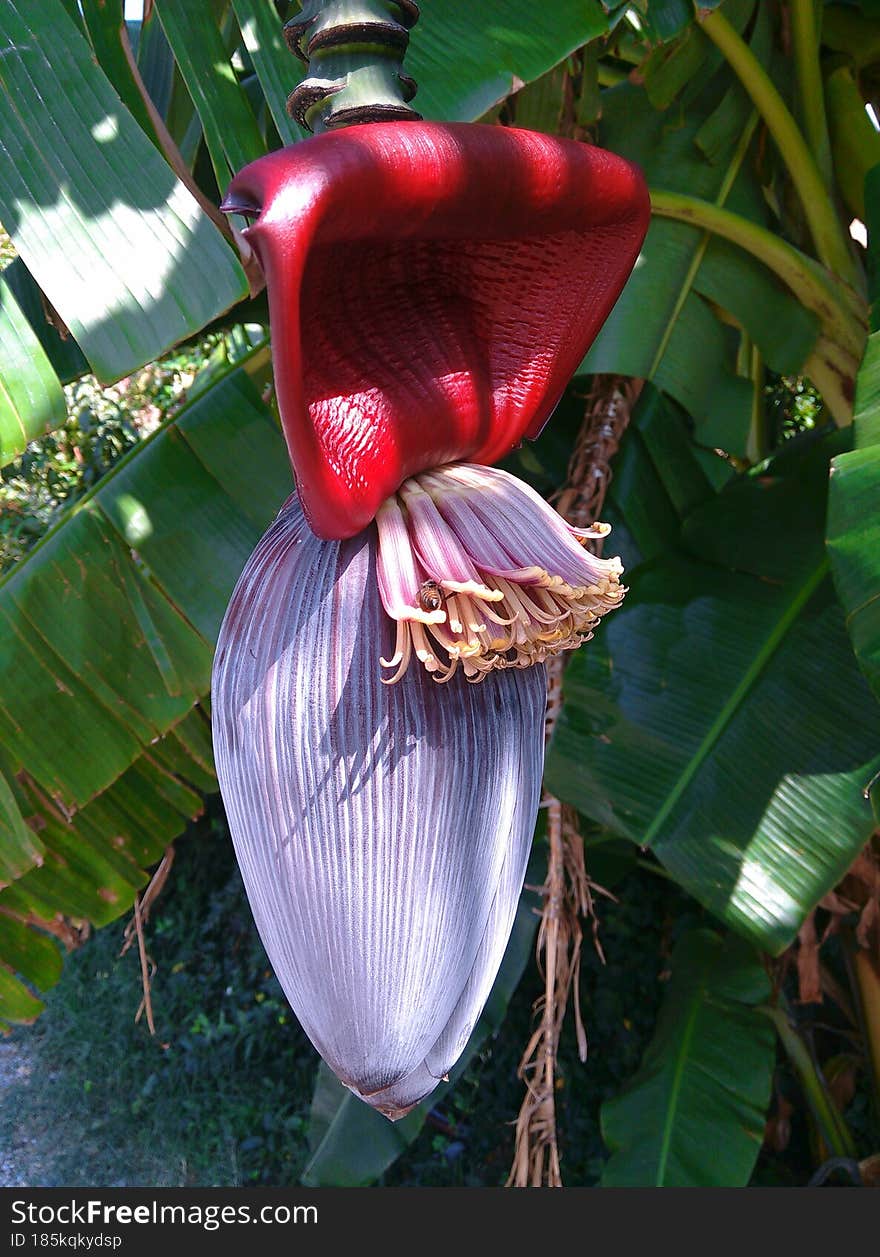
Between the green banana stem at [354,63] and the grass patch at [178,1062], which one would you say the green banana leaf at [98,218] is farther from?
the grass patch at [178,1062]

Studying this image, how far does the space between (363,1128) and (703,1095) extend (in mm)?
433

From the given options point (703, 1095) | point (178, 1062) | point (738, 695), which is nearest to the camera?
point (738, 695)

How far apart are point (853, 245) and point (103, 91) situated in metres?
0.81

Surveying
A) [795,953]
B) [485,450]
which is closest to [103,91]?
[485,450]

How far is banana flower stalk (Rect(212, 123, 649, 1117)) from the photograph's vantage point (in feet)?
0.66

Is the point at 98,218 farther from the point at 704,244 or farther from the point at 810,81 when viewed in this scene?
the point at 810,81

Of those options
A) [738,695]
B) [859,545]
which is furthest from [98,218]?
[738,695]

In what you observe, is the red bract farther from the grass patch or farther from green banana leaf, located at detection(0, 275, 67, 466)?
the grass patch

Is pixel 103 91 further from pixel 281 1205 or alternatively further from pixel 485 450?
pixel 281 1205

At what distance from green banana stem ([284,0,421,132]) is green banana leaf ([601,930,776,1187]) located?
1.20 meters

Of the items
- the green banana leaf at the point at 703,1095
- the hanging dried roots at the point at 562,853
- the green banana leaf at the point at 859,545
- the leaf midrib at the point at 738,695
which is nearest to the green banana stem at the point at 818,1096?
the green banana leaf at the point at 703,1095

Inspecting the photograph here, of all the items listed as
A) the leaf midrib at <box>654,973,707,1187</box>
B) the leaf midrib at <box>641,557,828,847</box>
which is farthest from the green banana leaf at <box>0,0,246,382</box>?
the leaf midrib at <box>654,973,707,1187</box>

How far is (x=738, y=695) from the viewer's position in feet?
2.95

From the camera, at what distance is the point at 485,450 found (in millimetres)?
249
